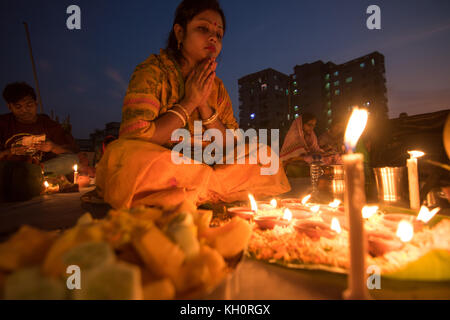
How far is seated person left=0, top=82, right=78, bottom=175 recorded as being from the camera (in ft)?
11.2

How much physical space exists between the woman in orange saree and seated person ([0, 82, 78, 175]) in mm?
2360

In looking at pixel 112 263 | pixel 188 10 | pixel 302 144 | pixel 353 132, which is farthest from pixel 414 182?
pixel 302 144

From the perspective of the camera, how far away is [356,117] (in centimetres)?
68

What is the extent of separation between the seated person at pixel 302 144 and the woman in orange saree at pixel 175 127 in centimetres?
305

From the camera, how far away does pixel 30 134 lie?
3.70m

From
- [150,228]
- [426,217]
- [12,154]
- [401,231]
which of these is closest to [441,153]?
[426,217]

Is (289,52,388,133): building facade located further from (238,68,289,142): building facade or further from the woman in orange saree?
the woman in orange saree

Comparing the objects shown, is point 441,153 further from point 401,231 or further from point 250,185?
point 401,231

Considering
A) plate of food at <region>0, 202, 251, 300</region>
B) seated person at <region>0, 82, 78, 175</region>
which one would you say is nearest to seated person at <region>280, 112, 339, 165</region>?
seated person at <region>0, 82, 78, 175</region>

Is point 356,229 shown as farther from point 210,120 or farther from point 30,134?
point 30,134

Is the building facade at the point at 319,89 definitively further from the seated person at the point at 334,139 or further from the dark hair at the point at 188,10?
the dark hair at the point at 188,10
